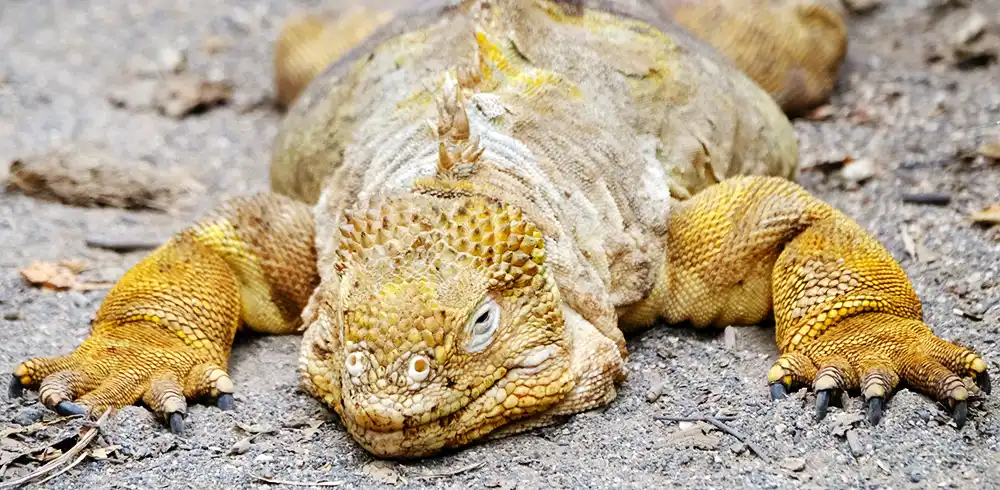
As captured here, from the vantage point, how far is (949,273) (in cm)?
595

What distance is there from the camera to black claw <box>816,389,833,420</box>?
4.64 m

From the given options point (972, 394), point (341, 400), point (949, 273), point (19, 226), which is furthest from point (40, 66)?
point (972, 394)

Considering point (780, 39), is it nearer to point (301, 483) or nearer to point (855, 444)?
point (855, 444)

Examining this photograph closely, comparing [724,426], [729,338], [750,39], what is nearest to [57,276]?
[729,338]

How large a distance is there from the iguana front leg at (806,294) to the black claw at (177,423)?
2008 millimetres

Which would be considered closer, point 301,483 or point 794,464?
point 794,464

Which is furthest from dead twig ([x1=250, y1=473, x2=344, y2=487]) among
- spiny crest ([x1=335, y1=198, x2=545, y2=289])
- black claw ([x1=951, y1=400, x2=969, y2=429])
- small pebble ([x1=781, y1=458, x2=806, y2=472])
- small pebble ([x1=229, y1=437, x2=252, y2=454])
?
black claw ([x1=951, y1=400, x2=969, y2=429])

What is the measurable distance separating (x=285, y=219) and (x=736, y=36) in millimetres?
3996

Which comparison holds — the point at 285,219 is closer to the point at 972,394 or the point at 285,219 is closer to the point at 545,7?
the point at 545,7

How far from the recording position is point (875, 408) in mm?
4570

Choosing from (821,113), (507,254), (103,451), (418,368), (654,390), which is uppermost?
(507,254)

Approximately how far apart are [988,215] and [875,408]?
7.14 feet

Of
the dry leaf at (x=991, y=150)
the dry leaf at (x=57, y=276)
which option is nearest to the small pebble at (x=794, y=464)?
the dry leaf at (x=991, y=150)

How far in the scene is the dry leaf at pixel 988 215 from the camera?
6.23 metres
